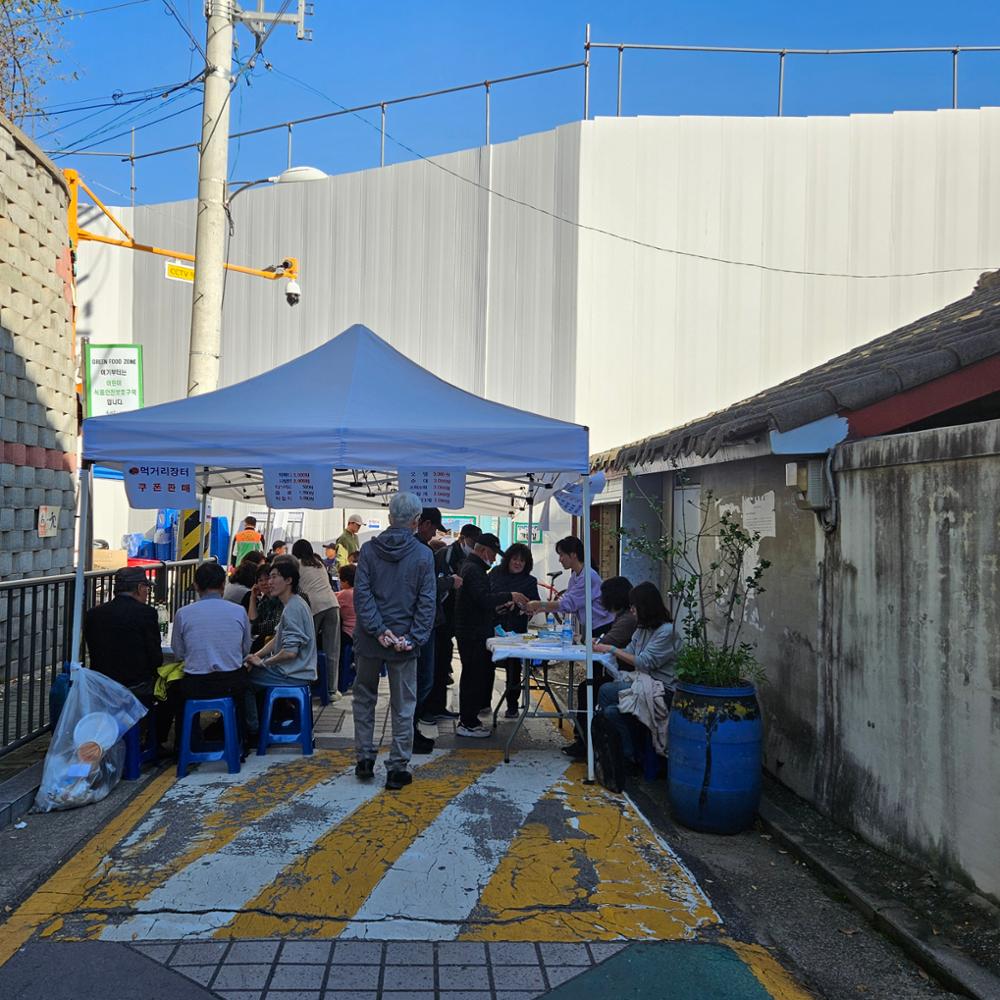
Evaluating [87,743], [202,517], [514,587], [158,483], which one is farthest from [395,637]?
[202,517]

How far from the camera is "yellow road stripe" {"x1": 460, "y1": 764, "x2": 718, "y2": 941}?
13.5 ft

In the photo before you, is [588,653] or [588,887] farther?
[588,653]

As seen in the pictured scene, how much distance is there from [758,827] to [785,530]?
6.62 ft

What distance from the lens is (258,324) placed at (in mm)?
20031

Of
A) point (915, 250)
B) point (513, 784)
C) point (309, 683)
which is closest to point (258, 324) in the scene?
point (915, 250)

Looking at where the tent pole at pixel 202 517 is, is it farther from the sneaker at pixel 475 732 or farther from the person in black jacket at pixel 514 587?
the sneaker at pixel 475 732

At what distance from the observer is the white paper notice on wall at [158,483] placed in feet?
22.4

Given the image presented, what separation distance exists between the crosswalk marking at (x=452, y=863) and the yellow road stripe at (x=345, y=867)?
0.24 ft

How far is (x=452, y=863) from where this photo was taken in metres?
4.83

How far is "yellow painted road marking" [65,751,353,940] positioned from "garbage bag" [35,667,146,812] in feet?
1.62

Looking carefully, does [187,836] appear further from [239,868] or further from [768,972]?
[768,972]

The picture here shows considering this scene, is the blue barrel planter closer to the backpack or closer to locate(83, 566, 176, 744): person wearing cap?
the backpack

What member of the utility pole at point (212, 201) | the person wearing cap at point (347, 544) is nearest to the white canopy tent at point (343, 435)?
the utility pole at point (212, 201)

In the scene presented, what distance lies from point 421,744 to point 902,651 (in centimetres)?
372
